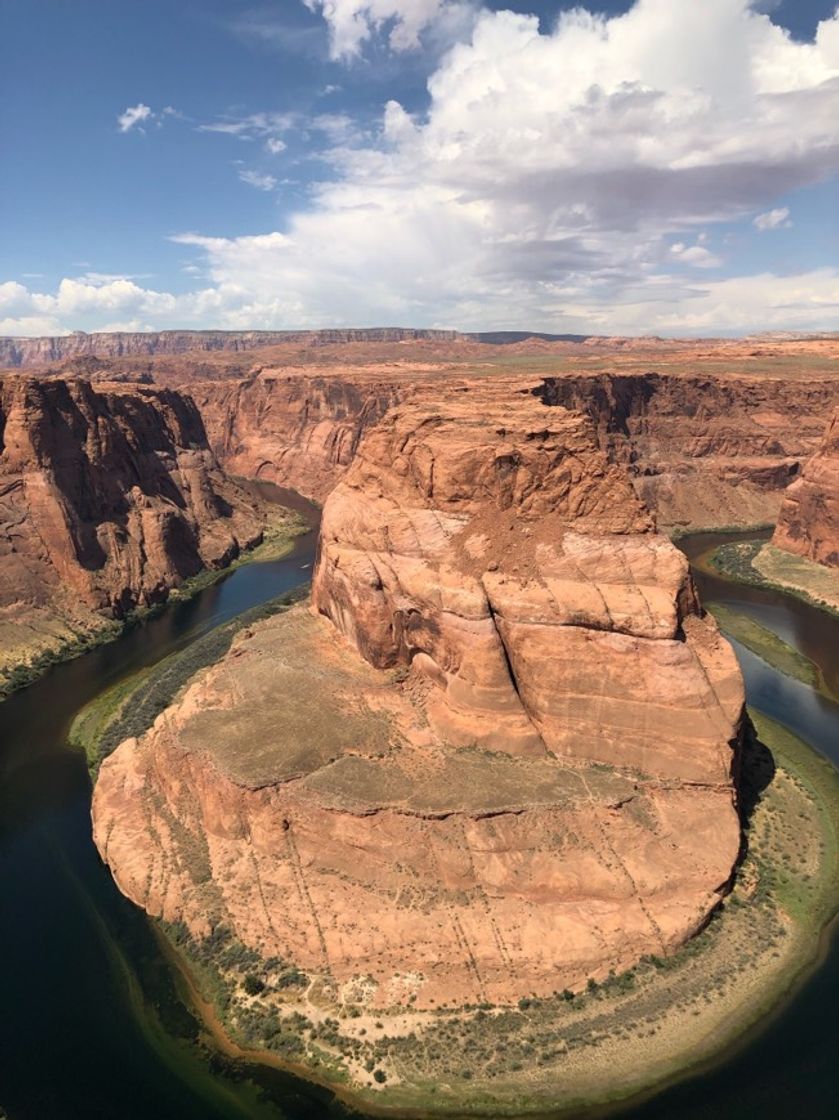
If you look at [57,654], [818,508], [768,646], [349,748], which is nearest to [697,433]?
[818,508]

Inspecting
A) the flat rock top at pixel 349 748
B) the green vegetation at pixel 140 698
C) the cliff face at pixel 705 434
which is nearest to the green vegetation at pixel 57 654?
the green vegetation at pixel 140 698

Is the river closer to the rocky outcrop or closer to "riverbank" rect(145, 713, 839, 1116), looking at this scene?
"riverbank" rect(145, 713, 839, 1116)

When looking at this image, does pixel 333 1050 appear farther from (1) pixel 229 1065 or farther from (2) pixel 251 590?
(2) pixel 251 590

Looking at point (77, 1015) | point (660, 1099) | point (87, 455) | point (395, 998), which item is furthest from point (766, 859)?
point (87, 455)

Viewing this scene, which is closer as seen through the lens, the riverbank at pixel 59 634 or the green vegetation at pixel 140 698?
the green vegetation at pixel 140 698

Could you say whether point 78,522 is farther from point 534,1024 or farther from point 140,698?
point 534,1024

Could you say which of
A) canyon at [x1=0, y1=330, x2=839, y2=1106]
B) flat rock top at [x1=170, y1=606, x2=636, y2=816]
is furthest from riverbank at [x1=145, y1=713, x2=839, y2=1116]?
flat rock top at [x1=170, y1=606, x2=636, y2=816]

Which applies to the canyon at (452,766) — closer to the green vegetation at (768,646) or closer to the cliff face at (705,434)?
the green vegetation at (768,646)
